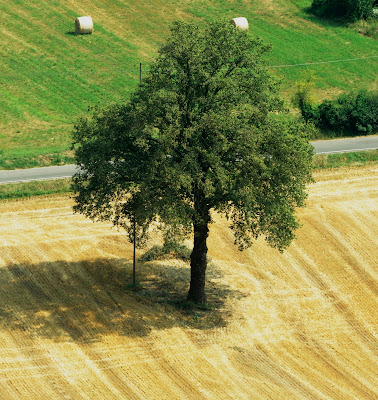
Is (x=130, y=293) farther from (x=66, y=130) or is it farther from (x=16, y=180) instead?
(x=66, y=130)

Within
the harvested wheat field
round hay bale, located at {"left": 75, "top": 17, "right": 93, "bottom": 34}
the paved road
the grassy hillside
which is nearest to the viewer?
the harvested wheat field

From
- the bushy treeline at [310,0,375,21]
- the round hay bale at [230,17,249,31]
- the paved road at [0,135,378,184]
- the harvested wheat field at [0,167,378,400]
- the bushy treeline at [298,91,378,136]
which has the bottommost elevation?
the harvested wheat field at [0,167,378,400]

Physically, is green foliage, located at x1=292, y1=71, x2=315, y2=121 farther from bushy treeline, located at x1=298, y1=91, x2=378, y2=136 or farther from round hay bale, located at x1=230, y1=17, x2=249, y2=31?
round hay bale, located at x1=230, y1=17, x2=249, y2=31

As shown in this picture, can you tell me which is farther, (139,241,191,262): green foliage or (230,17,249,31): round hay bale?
(230,17,249,31): round hay bale

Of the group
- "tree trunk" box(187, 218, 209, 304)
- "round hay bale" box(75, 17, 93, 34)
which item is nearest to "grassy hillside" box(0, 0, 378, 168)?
"round hay bale" box(75, 17, 93, 34)

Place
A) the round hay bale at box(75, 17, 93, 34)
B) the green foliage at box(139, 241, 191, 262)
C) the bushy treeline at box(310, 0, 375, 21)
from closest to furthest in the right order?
the green foliage at box(139, 241, 191, 262)
the round hay bale at box(75, 17, 93, 34)
the bushy treeline at box(310, 0, 375, 21)

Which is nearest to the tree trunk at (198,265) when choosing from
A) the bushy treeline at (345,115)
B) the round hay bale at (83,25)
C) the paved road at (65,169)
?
the paved road at (65,169)

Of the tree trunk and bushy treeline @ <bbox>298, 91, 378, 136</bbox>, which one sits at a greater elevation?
bushy treeline @ <bbox>298, 91, 378, 136</bbox>

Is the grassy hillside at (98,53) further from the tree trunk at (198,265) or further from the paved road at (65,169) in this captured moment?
the tree trunk at (198,265)
